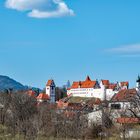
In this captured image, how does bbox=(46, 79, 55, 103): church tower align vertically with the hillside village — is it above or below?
above

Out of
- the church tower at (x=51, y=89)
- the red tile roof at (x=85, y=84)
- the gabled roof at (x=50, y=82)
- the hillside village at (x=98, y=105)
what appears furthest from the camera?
the gabled roof at (x=50, y=82)

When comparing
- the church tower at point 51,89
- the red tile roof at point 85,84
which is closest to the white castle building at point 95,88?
the red tile roof at point 85,84

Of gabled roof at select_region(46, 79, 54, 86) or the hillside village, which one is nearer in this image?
the hillside village

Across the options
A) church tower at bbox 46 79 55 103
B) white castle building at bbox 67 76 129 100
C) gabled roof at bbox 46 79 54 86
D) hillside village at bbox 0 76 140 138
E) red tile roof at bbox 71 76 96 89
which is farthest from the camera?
gabled roof at bbox 46 79 54 86

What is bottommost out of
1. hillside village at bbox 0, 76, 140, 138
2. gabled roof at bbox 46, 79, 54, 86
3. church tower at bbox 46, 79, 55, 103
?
hillside village at bbox 0, 76, 140, 138

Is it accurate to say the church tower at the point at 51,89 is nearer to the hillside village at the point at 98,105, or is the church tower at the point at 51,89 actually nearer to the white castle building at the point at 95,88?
the hillside village at the point at 98,105

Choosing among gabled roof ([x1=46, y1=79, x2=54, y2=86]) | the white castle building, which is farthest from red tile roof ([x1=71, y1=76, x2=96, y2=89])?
gabled roof ([x1=46, y1=79, x2=54, y2=86])

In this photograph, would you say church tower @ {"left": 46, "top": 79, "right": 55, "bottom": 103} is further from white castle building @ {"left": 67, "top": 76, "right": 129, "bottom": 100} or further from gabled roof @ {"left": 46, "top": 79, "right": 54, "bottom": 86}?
white castle building @ {"left": 67, "top": 76, "right": 129, "bottom": 100}

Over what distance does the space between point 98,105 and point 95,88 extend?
49809 mm

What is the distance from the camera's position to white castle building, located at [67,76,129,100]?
→ 372 ft

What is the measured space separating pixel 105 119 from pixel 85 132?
18.6 feet

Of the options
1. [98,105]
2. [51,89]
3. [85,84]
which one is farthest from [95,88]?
[98,105]

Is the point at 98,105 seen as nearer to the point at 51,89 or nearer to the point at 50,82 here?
the point at 51,89

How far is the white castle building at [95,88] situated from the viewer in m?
113
